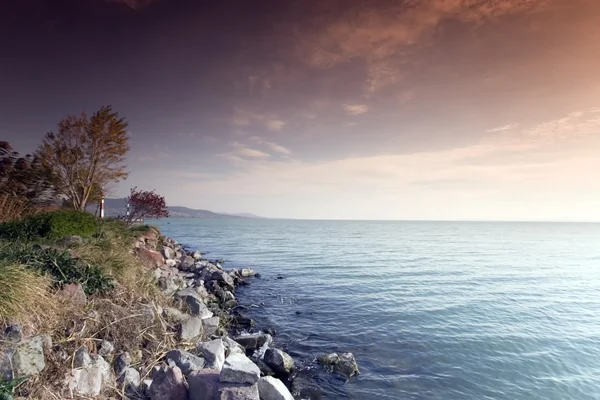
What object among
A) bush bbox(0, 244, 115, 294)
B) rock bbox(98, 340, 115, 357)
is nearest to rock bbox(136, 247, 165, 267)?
bush bbox(0, 244, 115, 294)

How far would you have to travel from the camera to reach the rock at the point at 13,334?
4581mm

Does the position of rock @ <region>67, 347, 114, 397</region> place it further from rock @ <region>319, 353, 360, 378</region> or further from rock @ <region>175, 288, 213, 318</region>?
rock @ <region>319, 353, 360, 378</region>

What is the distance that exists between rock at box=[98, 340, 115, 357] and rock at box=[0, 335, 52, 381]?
1.19 meters

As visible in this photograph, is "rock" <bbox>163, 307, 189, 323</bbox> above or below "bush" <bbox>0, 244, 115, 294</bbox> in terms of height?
below

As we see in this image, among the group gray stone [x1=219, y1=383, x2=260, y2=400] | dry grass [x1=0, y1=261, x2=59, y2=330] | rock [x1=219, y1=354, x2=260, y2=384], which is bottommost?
gray stone [x1=219, y1=383, x2=260, y2=400]

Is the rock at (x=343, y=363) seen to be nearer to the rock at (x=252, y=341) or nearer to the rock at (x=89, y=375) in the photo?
the rock at (x=252, y=341)

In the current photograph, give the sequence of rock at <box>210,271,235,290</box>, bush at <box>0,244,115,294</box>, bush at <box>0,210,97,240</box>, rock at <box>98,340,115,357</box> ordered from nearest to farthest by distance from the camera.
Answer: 1. rock at <box>98,340,115,357</box>
2. bush at <box>0,244,115,294</box>
3. bush at <box>0,210,97,240</box>
4. rock at <box>210,271,235,290</box>

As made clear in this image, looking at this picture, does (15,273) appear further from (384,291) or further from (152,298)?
(384,291)

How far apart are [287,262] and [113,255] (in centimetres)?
1851

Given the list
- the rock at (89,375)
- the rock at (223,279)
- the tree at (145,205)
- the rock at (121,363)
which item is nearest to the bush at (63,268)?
the rock at (121,363)

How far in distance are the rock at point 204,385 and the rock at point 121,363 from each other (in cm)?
124

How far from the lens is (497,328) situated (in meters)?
11.5

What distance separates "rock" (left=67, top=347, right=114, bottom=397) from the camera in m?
4.68

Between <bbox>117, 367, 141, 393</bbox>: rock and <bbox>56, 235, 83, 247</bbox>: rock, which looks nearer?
<bbox>117, 367, 141, 393</bbox>: rock
